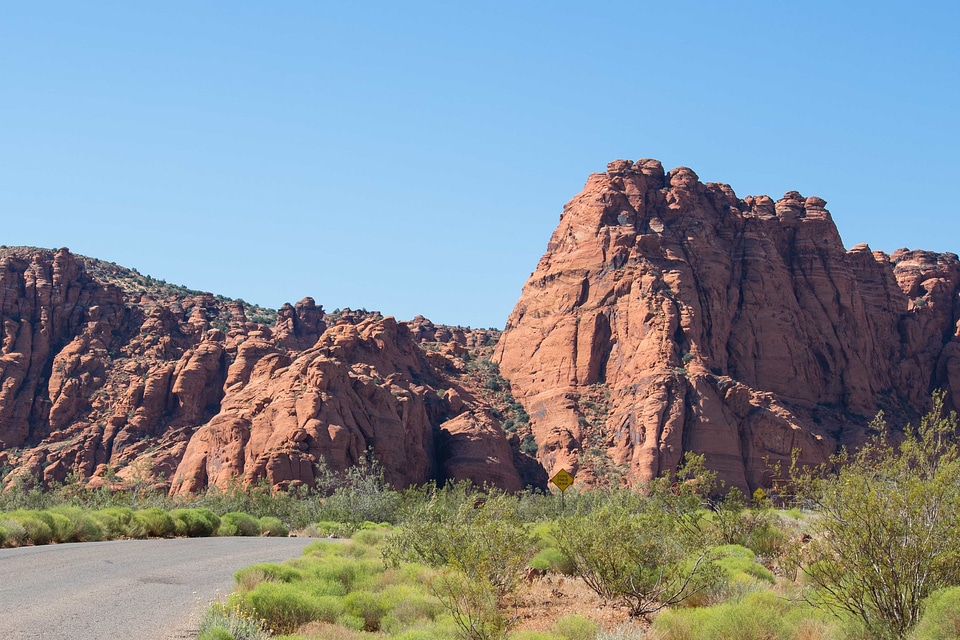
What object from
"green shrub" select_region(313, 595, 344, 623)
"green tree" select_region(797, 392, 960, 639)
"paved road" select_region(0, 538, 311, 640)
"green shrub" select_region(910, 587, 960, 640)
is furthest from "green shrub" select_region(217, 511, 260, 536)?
"green shrub" select_region(910, 587, 960, 640)

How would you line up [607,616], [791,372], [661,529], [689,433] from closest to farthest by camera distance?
[607,616], [661,529], [689,433], [791,372]

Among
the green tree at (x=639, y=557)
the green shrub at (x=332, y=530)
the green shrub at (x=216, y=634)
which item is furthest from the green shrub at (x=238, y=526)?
the green shrub at (x=216, y=634)

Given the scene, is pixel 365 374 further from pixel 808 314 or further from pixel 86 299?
pixel 808 314

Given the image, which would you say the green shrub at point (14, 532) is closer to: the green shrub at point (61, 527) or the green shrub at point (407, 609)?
the green shrub at point (61, 527)

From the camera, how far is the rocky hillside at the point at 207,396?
6531 cm

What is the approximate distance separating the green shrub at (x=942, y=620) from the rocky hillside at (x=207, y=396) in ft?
171

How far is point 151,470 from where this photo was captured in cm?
7438

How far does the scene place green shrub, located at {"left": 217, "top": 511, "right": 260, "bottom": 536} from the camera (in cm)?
3566

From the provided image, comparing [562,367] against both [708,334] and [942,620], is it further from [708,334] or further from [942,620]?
[942,620]

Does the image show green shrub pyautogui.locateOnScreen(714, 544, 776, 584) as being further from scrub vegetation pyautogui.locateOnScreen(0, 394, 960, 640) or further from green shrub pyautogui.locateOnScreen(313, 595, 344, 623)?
green shrub pyautogui.locateOnScreen(313, 595, 344, 623)

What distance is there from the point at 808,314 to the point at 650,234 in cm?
1984

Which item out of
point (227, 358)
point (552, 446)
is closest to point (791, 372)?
point (552, 446)

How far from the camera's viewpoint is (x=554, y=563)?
72.8ft

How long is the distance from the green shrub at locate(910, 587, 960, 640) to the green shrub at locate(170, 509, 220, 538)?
88.1 feet
